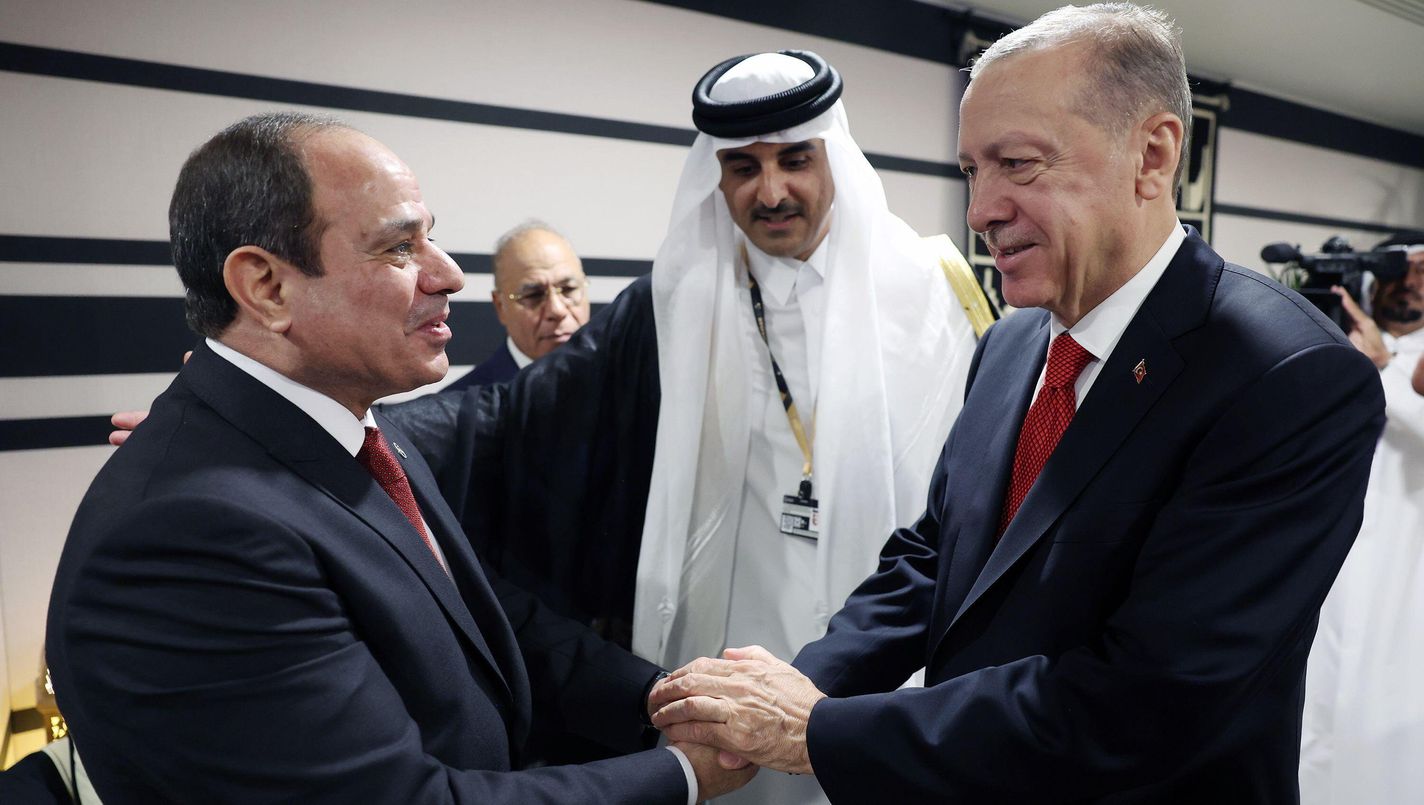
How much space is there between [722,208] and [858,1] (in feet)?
9.78

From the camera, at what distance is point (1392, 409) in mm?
3666

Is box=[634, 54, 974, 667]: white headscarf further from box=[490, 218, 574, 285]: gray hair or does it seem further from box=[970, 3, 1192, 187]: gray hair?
box=[490, 218, 574, 285]: gray hair

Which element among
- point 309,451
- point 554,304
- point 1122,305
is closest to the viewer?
point 309,451

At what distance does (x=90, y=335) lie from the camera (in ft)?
10.4

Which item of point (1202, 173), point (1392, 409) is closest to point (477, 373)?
point (1392, 409)

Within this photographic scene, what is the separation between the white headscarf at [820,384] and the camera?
2.21m

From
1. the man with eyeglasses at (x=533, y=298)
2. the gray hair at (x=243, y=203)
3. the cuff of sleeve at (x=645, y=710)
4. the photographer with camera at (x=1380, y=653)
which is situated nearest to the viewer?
the gray hair at (x=243, y=203)

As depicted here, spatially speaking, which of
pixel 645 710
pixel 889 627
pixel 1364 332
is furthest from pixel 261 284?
pixel 1364 332

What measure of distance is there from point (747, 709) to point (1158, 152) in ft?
3.37

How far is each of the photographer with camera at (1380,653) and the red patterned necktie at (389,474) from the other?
317cm

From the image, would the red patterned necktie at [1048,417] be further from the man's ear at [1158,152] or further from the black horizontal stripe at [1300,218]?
the black horizontal stripe at [1300,218]

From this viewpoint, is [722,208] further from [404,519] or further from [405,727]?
[405,727]

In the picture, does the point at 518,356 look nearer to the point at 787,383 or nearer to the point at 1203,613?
the point at 787,383

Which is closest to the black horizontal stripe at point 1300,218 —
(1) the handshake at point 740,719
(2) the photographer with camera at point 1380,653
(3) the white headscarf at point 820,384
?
(2) the photographer with camera at point 1380,653
